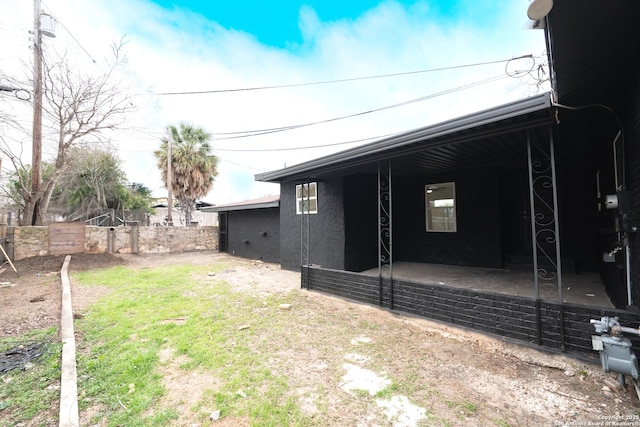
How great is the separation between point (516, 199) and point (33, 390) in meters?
7.73

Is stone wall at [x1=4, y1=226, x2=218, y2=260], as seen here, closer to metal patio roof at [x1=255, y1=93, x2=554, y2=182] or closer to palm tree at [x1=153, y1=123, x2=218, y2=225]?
palm tree at [x1=153, y1=123, x2=218, y2=225]

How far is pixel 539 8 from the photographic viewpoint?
1.63 metres

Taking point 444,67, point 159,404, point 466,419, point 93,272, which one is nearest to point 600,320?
point 466,419

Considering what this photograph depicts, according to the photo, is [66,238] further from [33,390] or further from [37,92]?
[33,390]

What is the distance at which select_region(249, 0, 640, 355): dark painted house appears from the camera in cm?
237

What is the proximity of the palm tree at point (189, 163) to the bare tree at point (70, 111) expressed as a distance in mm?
5217

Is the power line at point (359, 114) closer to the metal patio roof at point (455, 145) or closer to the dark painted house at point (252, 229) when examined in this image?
the dark painted house at point (252, 229)

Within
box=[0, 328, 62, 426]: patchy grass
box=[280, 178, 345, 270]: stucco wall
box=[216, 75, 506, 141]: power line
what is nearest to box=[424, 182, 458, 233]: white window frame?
box=[280, 178, 345, 270]: stucco wall

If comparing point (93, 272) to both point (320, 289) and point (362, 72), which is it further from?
point (362, 72)

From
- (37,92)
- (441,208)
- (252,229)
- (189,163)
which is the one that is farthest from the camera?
(189,163)

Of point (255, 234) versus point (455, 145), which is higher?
point (455, 145)

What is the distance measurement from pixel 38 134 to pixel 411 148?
35.6 ft

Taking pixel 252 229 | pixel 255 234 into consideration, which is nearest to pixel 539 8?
pixel 255 234

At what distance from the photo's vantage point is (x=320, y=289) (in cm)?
520
